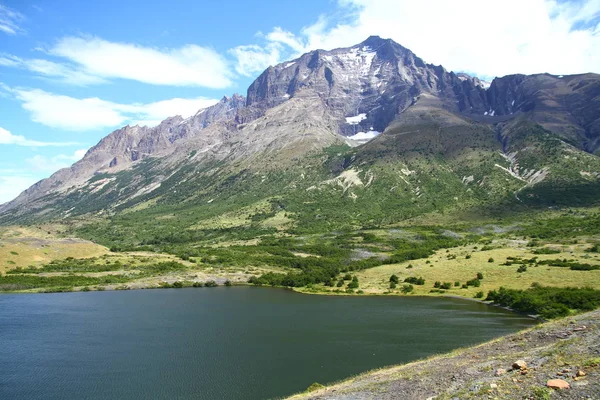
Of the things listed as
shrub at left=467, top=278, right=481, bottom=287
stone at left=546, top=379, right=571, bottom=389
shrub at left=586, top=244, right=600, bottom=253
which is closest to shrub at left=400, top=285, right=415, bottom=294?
shrub at left=467, top=278, right=481, bottom=287

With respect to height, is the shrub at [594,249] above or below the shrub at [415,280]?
above

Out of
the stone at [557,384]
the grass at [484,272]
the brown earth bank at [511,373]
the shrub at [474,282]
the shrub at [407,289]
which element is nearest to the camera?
the stone at [557,384]

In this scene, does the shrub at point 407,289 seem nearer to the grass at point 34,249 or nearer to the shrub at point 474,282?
the shrub at point 474,282

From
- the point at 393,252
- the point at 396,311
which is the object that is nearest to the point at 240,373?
the point at 396,311

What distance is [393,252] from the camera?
172m

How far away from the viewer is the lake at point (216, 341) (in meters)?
49.2

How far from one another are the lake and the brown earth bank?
13368mm

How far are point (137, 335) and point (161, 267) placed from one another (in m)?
85.9

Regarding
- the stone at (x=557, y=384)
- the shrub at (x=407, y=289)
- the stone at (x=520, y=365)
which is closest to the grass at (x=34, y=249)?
the shrub at (x=407, y=289)

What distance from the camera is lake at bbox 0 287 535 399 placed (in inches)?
1939

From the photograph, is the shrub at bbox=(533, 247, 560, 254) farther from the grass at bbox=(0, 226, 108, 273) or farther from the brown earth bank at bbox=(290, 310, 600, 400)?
the grass at bbox=(0, 226, 108, 273)

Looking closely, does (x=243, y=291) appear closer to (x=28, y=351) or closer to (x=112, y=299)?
(x=112, y=299)

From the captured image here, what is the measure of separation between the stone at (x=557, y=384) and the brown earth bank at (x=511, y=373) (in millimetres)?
55

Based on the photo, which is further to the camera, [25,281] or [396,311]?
[25,281]
